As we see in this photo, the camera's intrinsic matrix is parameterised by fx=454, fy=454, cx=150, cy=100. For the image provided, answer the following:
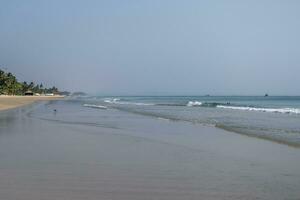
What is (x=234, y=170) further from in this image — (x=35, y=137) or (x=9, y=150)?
(x=35, y=137)

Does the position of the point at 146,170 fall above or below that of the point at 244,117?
below

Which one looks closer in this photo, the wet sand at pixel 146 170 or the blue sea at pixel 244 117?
the wet sand at pixel 146 170

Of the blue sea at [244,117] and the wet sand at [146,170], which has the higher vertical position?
the blue sea at [244,117]

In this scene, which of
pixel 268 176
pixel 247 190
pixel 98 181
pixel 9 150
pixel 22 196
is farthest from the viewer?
pixel 9 150

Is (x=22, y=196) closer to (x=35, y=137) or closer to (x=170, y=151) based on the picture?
(x=170, y=151)

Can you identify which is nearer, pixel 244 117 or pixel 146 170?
pixel 146 170

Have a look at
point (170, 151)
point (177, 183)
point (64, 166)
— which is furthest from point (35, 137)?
point (177, 183)

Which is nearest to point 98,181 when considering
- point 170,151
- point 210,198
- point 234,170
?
point 210,198

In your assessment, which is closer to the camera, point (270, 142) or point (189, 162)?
point (189, 162)

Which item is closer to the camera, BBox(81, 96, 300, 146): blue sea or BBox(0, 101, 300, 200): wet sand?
BBox(0, 101, 300, 200): wet sand

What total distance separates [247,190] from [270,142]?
8370 millimetres

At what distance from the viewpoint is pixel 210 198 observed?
23.4 feet

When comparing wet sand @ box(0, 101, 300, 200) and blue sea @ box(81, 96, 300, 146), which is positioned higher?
blue sea @ box(81, 96, 300, 146)

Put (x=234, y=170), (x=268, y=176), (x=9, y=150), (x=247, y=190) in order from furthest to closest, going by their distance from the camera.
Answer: (x=9, y=150) < (x=234, y=170) < (x=268, y=176) < (x=247, y=190)
